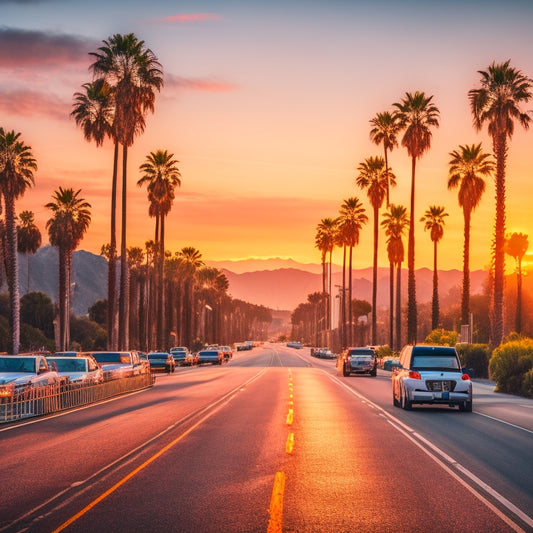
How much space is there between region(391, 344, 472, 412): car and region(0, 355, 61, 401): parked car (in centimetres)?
1049

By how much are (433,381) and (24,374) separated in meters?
11.8

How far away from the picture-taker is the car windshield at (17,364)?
979 inches

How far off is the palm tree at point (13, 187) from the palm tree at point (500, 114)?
96.6ft

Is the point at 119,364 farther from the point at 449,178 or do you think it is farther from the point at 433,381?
the point at 449,178

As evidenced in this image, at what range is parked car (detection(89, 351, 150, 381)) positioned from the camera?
36.4 metres

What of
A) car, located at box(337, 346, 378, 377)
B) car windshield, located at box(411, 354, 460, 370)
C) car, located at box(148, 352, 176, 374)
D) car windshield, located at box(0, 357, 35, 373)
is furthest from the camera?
car, located at box(148, 352, 176, 374)

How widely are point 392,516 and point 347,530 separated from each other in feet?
3.00

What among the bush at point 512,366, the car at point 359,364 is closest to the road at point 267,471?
the bush at point 512,366

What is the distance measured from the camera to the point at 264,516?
9.64 meters

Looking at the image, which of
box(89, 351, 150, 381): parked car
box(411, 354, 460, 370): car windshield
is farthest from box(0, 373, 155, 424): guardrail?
box(411, 354, 460, 370): car windshield

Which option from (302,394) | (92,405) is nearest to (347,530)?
(92,405)

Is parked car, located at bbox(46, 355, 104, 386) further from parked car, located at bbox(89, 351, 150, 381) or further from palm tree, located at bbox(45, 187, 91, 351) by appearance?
palm tree, located at bbox(45, 187, 91, 351)

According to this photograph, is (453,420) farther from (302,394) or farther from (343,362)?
(343,362)

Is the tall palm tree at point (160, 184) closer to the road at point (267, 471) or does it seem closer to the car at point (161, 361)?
the car at point (161, 361)
